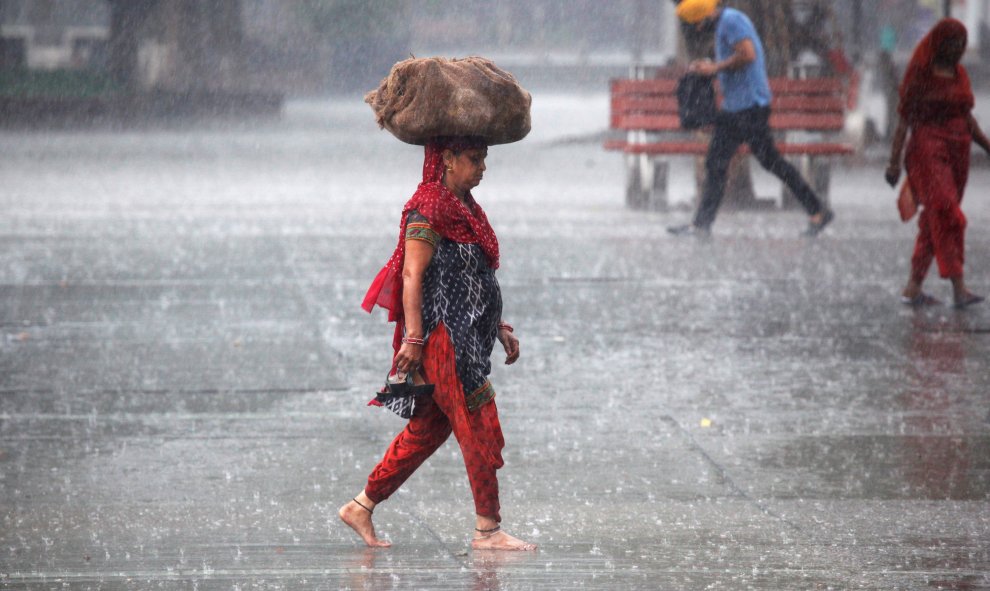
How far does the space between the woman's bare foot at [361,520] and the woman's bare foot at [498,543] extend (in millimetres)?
310

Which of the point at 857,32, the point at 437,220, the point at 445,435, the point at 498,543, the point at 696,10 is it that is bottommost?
the point at 857,32

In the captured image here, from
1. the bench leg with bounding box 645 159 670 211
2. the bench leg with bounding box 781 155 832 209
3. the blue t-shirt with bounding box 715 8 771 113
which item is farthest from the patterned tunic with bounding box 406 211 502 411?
the bench leg with bounding box 781 155 832 209

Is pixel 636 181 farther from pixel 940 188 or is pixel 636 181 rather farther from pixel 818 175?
pixel 940 188

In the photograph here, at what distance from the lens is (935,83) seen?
29.0ft

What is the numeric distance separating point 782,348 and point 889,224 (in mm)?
6017

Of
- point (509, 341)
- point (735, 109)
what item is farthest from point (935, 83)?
point (509, 341)

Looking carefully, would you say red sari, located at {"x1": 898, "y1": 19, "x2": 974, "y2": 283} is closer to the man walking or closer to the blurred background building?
the man walking

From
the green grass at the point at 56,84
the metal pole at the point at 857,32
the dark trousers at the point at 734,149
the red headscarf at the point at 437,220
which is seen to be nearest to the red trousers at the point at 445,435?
the red headscarf at the point at 437,220

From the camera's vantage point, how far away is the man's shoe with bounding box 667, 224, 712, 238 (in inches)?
491

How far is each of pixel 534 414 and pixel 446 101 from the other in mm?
2455

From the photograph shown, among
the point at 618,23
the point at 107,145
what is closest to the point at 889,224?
the point at 107,145

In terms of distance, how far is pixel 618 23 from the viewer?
310 feet

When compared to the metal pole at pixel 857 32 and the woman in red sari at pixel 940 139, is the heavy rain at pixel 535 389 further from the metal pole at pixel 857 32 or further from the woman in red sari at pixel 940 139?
the metal pole at pixel 857 32

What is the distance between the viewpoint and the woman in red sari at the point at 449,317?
4438 millimetres
